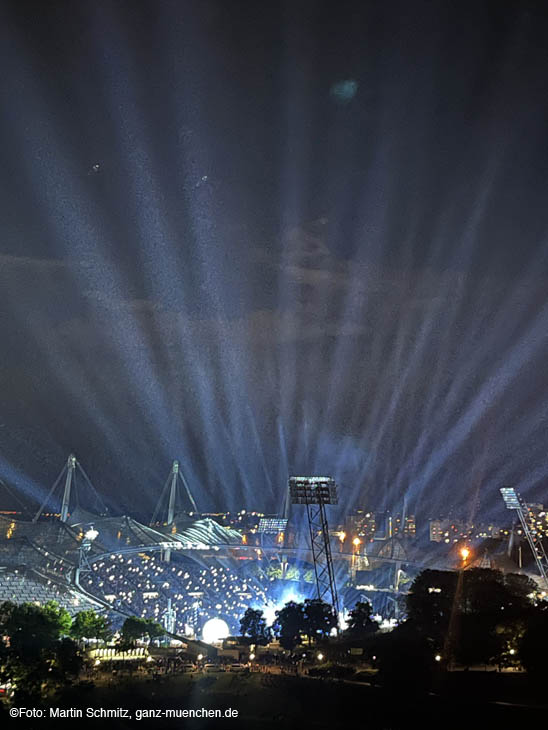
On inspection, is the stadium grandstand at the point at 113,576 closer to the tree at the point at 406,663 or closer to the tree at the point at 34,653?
the tree at the point at 34,653

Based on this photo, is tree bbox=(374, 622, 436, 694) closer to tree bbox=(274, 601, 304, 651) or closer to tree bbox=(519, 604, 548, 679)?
tree bbox=(519, 604, 548, 679)

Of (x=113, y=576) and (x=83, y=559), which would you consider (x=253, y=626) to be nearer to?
(x=83, y=559)

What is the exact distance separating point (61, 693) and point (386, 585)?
9401 cm

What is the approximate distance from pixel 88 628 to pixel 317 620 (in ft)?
60.3

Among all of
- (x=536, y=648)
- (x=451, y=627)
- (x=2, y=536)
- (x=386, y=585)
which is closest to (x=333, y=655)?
(x=451, y=627)

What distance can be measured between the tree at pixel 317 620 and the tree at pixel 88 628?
633 inches

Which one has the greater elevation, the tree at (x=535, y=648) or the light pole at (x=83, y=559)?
the light pole at (x=83, y=559)

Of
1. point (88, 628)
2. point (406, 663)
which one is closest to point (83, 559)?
point (88, 628)

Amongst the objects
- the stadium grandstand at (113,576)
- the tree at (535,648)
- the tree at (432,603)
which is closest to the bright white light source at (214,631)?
the stadium grandstand at (113,576)

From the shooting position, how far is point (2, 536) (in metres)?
70.0

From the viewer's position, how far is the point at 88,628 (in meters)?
44.1

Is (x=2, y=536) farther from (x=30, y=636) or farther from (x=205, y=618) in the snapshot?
(x=30, y=636)

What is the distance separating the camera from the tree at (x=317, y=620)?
160ft

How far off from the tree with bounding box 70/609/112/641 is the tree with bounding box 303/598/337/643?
16.1m
